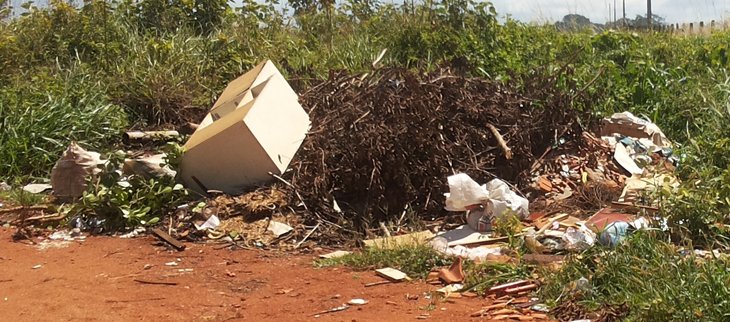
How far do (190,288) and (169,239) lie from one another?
1.21 meters

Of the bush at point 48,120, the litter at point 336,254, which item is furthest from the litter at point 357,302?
the bush at point 48,120

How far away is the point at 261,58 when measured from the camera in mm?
10328

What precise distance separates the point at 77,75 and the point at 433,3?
178 inches

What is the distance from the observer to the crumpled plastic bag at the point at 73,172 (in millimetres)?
6781

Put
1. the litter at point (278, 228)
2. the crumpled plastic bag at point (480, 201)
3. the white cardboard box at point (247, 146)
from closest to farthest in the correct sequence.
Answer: the crumpled plastic bag at point (480, 201)
the litter at point (278, 228)
the white cardboard box at point (247, 146)

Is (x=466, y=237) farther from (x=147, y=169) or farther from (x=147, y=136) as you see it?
(x=147, y=136)

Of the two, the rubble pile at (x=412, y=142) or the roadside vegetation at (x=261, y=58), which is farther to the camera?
the roadside vegetation at (x=261, y=58)

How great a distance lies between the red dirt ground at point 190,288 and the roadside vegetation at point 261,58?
2.68ft

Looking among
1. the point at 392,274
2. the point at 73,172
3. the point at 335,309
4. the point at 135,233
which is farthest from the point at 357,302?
the point at 73,172

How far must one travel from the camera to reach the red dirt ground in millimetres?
4105

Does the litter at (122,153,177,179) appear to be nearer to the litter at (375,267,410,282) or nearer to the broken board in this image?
the broken board

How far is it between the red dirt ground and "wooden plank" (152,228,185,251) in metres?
0.07

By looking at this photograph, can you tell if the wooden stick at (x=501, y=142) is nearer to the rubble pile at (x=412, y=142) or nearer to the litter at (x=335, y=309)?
the rubble pile at (x=412, y=142)

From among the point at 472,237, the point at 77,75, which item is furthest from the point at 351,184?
the point at 77,75
